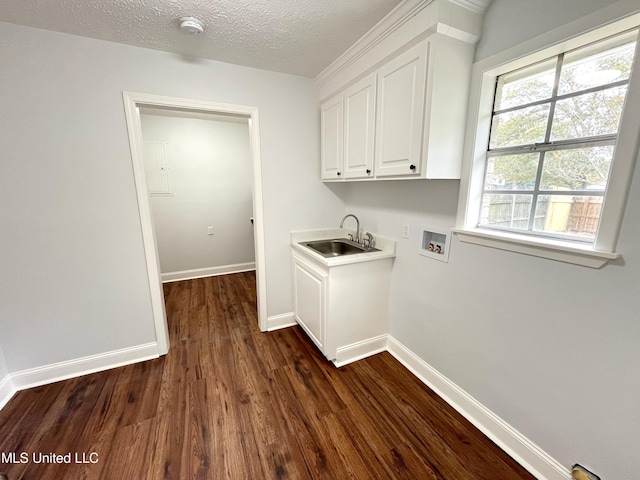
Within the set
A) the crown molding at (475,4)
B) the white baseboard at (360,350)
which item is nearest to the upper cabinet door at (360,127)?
the crown molding at (475,4)

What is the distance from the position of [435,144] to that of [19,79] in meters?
2.57

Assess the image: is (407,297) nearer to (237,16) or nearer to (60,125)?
(237,16)

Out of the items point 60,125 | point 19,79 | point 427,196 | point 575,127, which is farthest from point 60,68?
point 575,127

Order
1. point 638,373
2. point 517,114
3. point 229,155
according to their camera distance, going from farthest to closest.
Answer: point 229,155, point 517,114, point 638,373

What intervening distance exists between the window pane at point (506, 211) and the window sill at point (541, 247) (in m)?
0.08

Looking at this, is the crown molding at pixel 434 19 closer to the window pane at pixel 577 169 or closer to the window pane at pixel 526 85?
the window pane at pixel 526 85

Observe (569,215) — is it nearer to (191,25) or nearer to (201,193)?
(191,25)

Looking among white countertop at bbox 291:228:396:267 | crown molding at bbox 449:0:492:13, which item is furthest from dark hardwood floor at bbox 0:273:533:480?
crown molding at bbox 449:0:492:13

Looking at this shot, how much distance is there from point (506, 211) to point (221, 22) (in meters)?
2.03

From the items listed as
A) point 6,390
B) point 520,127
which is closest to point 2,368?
point 6,390

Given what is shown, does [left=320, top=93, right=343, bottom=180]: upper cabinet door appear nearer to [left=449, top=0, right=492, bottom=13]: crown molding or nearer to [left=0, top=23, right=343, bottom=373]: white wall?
[left=0, top=23, right=343, bottom=373]: white wall

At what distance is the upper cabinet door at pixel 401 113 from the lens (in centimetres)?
142

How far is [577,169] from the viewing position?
1148 millimetres

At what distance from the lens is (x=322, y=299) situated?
1990 mm
